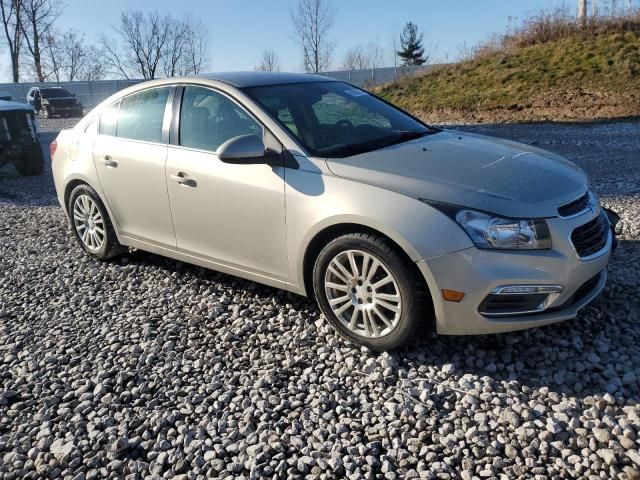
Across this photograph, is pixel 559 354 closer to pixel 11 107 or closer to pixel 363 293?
pixel 363 293

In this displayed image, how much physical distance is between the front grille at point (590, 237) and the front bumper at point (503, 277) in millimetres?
40

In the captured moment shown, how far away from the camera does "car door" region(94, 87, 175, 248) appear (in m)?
4.37

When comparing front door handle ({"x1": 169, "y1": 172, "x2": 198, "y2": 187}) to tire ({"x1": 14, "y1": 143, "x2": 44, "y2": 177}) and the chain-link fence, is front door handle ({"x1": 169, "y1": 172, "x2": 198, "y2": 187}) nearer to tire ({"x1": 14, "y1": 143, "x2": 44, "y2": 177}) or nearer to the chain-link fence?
tire ({"x1": 14, "y1": 143, "x2": 44, "y2": 177})

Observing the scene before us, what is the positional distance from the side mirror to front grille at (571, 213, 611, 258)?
1949mm

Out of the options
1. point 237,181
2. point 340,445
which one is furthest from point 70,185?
point 340,445

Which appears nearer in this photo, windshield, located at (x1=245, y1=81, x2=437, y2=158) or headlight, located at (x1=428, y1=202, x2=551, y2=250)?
headlight, located at (x1=428, y1=202, x2=551, y2=250)

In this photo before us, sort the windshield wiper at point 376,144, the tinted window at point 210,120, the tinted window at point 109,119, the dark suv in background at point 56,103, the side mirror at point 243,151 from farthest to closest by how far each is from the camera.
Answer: the dark suv in background at point 56,103, the tinted window at point 109,119, the tinted window at point 210,120, the windshield wiper at point 376,144, the side mirror at point 243,151

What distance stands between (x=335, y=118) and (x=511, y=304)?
6.33 feet

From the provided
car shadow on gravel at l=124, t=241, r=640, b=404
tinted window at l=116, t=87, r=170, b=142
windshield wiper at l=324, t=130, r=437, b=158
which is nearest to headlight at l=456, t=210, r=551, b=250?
car shadow on gravel at l=124, t=241, r=640, b=404

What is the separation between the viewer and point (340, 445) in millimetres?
2654

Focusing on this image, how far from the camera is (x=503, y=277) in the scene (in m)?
2.96

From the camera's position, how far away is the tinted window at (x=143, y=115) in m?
4.46

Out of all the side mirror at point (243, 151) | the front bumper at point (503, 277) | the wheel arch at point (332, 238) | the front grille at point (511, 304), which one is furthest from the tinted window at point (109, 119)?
the front grille at point (511, 304)

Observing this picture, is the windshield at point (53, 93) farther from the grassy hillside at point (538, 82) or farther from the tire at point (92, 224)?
the tire at point (92, 224)
